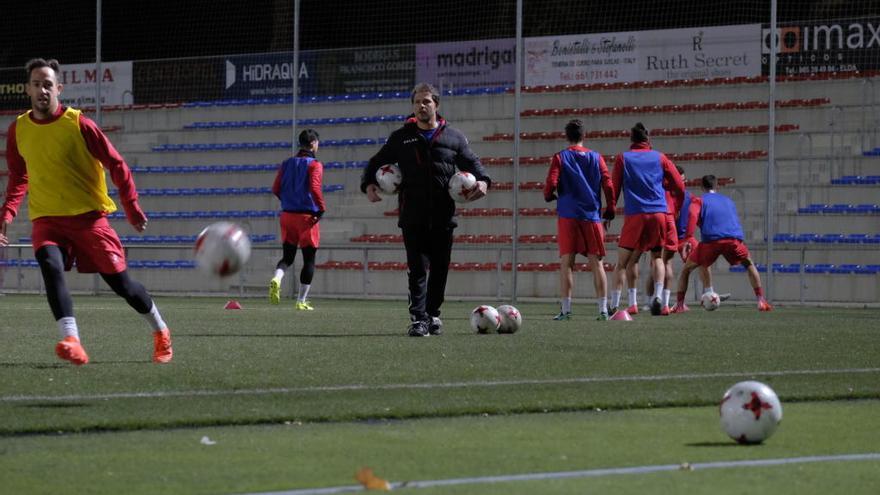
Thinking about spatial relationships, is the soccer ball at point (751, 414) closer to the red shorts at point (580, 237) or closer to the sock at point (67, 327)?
the sock at point (67, 327)

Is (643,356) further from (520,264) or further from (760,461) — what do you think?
(520,264)

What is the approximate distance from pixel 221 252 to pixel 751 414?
404 cm

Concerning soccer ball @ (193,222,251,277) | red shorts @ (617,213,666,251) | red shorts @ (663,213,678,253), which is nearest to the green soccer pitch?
soccer ball @ (193,222,251,277)

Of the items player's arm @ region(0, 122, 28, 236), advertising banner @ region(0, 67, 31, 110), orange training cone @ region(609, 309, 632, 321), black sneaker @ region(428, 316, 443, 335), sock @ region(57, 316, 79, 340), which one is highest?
advertising banner @ region(0, 67, 31, 110)

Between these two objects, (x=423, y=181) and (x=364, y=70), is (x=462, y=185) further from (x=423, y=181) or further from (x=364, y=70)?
(x=364, y=70)

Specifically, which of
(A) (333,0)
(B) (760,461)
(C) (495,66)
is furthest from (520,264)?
(B) (760,461)

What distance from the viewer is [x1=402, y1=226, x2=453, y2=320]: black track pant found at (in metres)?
11.7

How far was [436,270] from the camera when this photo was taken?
12039mm

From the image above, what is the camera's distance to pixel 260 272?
2662 cm

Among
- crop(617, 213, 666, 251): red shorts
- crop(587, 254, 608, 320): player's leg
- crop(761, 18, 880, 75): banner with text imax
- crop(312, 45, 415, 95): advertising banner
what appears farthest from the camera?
crop(312, 45, 415, 95): advertising banner

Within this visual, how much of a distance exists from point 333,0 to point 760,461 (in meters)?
24.6

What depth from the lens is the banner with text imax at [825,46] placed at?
2297 centimetres

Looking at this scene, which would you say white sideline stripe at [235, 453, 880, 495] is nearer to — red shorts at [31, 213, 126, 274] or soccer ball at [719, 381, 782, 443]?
soccer ball at [719, 381, 782, 443]

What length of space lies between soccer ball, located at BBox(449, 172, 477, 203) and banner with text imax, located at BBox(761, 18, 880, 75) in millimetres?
12891
